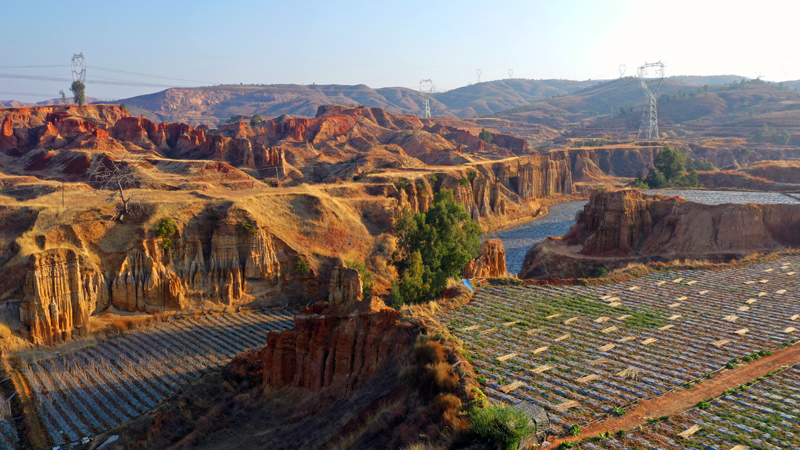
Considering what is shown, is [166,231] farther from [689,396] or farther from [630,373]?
[689,396]

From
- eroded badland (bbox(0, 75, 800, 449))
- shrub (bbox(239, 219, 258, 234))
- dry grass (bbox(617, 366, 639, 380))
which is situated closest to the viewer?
eroded badland (bbox(0, 75, 800, 449))

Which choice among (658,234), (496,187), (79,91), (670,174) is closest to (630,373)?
(658,234)

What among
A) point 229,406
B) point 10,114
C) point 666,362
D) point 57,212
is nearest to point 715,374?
point 666,362

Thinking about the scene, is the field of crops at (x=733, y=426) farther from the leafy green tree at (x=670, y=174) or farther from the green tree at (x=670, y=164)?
the green tree at (x=670, y=164)

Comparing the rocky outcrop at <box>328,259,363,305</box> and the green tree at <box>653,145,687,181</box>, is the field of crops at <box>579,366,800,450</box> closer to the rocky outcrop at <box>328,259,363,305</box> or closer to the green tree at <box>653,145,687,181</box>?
the rocky outcrop at <box>328,259,363,305</box>

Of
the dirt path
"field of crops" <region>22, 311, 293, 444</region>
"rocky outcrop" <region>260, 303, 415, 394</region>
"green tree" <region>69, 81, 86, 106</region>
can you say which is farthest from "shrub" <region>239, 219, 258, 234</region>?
"green tree" <region>69, 81, 86, 106</region>
